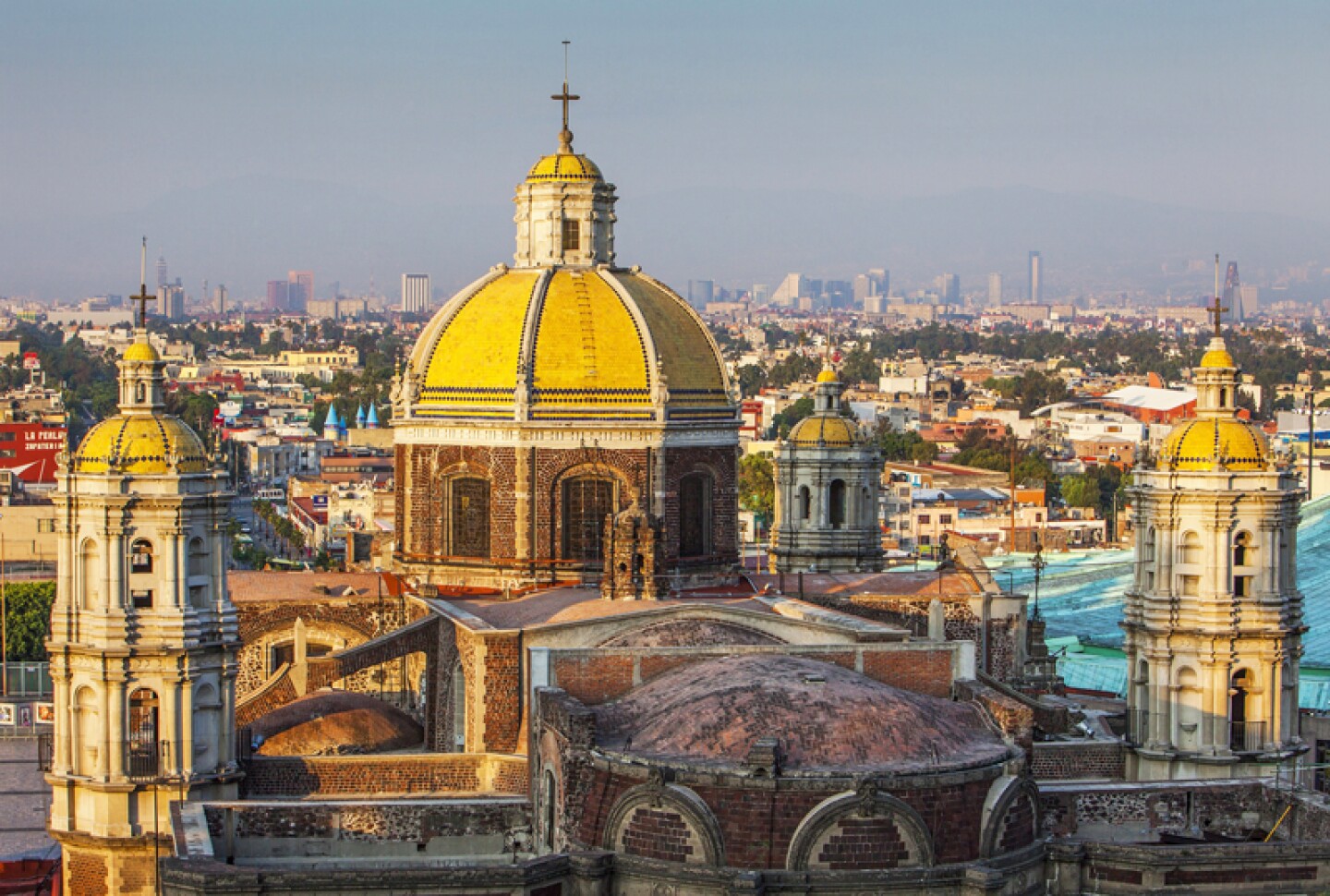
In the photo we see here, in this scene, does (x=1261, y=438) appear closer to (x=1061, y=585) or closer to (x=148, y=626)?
(x=148, y=626)

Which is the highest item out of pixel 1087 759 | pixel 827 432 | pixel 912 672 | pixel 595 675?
pixel 827 432

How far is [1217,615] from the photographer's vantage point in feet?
113

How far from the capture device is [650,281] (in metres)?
40.6

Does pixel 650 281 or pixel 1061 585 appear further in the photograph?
pixel 1061 585

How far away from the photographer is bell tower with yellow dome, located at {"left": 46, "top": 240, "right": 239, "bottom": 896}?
1227 inches

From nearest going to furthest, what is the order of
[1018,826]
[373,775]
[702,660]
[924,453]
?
[1018,826] → [702,660] → [373,775] → [924,453]

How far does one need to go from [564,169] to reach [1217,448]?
12047 millimetres

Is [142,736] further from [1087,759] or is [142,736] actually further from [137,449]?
[1087,759]

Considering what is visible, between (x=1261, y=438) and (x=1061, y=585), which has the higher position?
(x=1261, y=438)

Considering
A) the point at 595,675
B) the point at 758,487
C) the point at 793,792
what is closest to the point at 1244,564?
the point at 595,675

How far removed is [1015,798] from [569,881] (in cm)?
476

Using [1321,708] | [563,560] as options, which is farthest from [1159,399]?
[563,560]

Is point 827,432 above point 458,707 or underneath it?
above

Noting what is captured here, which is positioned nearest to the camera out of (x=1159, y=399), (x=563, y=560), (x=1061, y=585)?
(x=563, y=560)
